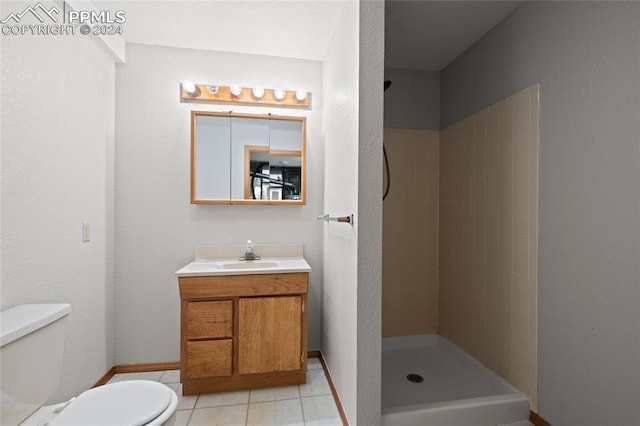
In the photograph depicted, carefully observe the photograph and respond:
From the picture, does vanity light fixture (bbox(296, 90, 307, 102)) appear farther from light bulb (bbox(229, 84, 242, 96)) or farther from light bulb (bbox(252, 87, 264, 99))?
light bulb (bbox(229, 84, 242, 96))

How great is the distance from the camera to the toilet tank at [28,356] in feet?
3.67

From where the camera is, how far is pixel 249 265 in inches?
91.4

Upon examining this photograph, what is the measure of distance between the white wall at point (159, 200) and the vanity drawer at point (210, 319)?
0.48 meters

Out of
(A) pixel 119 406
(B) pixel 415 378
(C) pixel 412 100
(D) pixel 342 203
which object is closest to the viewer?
(A) pixel 119 406

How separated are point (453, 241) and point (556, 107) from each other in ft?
4.17

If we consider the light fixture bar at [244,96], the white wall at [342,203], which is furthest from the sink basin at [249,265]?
the light fixture bar at [244,96]

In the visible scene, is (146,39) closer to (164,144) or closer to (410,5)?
(164,144)

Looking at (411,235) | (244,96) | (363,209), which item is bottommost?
(411,235)

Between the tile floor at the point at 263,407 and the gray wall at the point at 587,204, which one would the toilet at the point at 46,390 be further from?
the gray wall at the point at 587,204

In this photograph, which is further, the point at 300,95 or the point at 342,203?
the point at 300,95

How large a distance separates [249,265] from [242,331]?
1.54 feet

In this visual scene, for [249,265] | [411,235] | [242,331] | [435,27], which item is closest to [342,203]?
[249,265]

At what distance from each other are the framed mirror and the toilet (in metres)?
1.23

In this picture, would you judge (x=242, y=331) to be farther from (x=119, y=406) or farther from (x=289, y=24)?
(x=289, y=24)
